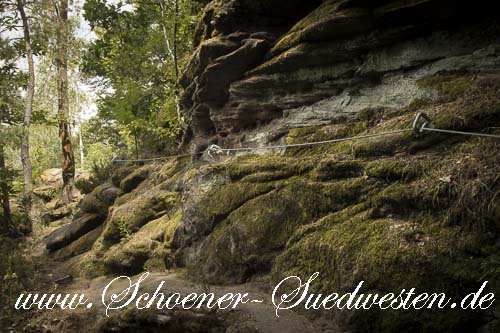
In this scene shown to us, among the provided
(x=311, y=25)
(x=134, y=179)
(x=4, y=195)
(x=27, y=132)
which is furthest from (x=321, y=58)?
(x=4, y=195)

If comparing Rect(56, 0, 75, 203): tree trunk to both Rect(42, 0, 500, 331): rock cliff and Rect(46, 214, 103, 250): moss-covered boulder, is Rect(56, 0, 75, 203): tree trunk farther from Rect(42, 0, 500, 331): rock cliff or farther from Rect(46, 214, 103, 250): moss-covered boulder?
Rect(42, 0, 500, 331): rock cliff

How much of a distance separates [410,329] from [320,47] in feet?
18.0

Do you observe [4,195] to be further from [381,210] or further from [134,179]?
[381,210]

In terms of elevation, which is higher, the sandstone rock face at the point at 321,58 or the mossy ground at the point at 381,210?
the sandstone rock face at the point at 321,58

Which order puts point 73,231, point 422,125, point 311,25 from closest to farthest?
point 422,125
point 311,25
point 73,231

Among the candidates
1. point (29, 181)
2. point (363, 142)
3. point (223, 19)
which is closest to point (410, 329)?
point (363, 142)

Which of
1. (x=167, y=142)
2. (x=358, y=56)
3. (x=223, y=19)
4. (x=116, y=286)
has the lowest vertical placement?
(x=116, y=286)

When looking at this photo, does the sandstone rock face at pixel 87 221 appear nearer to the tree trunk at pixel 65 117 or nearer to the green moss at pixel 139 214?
the green moss at pixel 139 214

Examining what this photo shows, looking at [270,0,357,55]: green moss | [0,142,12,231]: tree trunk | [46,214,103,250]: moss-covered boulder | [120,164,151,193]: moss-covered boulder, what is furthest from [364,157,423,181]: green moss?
[0,142,12,231]: tree trunk

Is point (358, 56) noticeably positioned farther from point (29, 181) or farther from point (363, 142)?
point (29, 181)

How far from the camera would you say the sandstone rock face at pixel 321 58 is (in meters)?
5.96

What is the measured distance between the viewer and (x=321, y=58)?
729cm

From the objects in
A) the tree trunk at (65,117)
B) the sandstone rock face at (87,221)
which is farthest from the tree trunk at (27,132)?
the sandstone rock face at (87,221)

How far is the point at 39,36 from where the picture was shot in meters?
14.1
